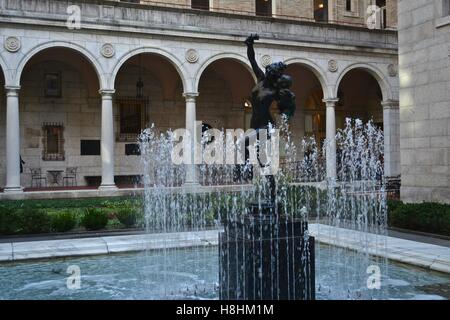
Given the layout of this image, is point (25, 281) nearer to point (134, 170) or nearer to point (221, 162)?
point (134, 170)

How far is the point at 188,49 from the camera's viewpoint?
70.1 ft

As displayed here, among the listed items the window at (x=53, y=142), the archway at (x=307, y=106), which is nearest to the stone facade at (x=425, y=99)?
the archway at (x=307, y=106)

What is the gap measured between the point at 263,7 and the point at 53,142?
13.1 m

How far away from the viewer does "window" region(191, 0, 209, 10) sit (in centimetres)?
2622

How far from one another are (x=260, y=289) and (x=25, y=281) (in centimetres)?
395

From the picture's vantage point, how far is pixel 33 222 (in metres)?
12.0

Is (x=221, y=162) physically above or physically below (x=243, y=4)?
below

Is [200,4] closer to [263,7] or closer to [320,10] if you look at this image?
[263,7]

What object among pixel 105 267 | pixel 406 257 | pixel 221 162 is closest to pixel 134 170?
pixel 221 162

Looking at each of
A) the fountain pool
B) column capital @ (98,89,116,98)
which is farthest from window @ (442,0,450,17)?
column capital @ (98,89,116,98)

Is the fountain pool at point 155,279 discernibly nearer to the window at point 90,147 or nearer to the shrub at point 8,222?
the shrub at point 8,222

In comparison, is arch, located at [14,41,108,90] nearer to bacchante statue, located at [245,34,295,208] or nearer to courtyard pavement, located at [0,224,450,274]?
courtyard pavement, located at [0,224,450,274]

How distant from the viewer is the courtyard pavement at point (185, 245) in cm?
895

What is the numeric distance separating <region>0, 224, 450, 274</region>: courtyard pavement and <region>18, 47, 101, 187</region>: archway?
40.9ft
